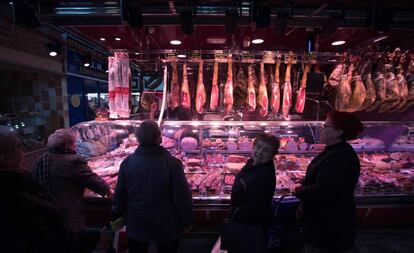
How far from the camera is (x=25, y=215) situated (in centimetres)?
163

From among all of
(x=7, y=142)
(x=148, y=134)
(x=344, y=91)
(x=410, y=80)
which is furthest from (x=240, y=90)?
(x=7, y=142)

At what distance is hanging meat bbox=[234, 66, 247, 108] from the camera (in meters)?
4.29

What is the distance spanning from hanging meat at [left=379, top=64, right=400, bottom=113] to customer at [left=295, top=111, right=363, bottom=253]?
2.23 metres

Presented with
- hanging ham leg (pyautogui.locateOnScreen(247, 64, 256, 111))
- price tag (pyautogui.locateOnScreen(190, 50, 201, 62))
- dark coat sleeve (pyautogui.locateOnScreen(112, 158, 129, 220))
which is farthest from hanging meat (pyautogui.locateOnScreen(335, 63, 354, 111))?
dark coat sleeve (pyautogui.locateOnScreen(112, 158, 129, 220))

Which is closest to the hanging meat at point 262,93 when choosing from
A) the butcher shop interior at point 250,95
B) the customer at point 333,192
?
the butcher shop interior at point 250,95

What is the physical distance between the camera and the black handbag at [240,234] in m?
2.64

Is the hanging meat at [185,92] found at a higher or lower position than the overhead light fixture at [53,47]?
lower

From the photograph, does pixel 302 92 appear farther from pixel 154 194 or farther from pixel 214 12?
pixel 154 194

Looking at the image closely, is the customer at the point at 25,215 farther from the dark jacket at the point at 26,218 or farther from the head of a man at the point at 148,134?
the head of a man at the point at 148,134

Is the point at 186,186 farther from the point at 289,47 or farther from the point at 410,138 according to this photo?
the point at 289,47

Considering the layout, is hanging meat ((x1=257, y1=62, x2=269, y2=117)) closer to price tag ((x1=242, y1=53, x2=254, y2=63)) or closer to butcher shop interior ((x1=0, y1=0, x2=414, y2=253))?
butcher shop interior ((x1=0, y1=0, x2=414, y2=253))

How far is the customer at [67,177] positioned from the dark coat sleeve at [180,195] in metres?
0.99

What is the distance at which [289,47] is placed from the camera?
6914mm

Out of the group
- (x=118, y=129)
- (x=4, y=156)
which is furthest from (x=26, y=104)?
(x=4, y=156)
